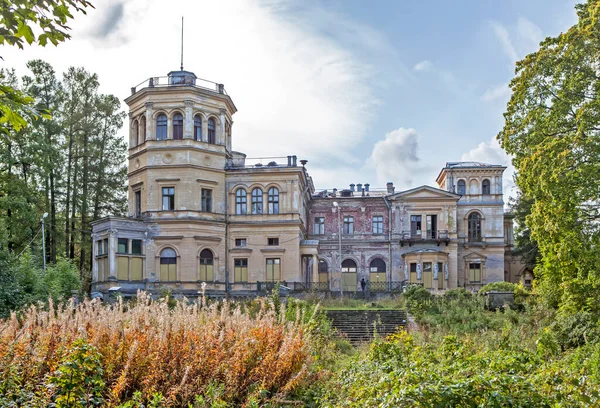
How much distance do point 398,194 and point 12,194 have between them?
1022 inches

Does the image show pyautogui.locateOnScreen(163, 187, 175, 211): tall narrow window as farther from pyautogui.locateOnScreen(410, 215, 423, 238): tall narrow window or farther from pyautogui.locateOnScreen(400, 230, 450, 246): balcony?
pyautogui.locateOnScreen(410, 215, 423, 238): tall narrow window

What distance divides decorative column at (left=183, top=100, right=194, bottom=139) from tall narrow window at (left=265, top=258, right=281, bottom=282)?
30.1ft

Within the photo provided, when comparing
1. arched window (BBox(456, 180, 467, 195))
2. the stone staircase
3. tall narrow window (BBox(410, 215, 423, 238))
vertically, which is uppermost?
arched window (BBox(456, 180, 467, 195))

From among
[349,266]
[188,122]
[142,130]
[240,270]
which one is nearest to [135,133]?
[142,130]

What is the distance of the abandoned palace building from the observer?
39781 mm

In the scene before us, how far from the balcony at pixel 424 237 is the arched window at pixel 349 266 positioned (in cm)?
386

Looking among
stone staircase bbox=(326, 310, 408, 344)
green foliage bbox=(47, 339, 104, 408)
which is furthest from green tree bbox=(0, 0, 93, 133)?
stone staircase bbox=(326, 310, 408, 344)

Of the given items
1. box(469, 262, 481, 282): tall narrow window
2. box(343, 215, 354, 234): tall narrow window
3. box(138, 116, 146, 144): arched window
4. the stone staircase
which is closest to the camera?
the stone staircase

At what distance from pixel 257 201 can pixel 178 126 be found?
6.84 m

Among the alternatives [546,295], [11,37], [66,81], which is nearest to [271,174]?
[66,81]

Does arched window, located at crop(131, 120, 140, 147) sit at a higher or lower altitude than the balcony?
higher

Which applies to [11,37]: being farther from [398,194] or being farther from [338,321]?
[398,194]

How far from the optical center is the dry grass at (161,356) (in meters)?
9.12

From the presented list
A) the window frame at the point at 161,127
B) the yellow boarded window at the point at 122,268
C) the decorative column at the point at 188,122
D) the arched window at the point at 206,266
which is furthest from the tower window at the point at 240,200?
the yellow boarded window at the point at 122,268
